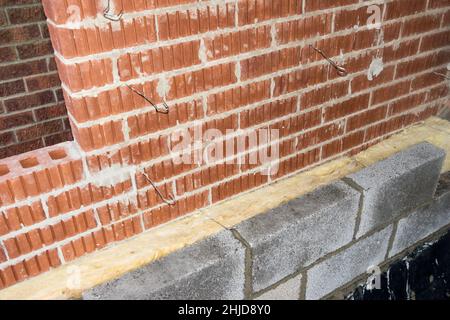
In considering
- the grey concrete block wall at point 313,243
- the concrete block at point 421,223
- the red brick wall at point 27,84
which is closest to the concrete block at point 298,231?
the grey concrete block wall at point 313,243

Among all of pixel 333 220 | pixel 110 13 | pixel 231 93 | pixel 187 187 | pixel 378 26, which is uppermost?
pixel 110 13

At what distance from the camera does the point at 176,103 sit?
5.46ft

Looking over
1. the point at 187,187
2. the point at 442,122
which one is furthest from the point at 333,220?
the point at 442,122

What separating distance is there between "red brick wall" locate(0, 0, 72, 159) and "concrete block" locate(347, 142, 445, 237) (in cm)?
218

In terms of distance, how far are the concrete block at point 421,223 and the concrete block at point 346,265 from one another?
0.11 metres

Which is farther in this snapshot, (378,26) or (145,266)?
(378,26)

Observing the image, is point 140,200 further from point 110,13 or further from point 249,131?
point 110,13

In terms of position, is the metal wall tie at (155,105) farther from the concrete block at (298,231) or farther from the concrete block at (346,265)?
the concrete block at (346,265)

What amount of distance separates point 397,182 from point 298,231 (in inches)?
26.7

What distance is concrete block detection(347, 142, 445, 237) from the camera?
2146 millimetres

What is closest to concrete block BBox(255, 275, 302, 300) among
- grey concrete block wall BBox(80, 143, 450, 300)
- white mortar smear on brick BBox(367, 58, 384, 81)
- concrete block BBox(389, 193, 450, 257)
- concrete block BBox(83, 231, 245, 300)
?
grey concrete block wall BBox(80, 143, 450, 300)

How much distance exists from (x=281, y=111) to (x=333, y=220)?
0.63 m

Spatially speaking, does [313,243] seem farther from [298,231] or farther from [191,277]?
[191,277]

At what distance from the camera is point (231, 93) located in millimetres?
1798
